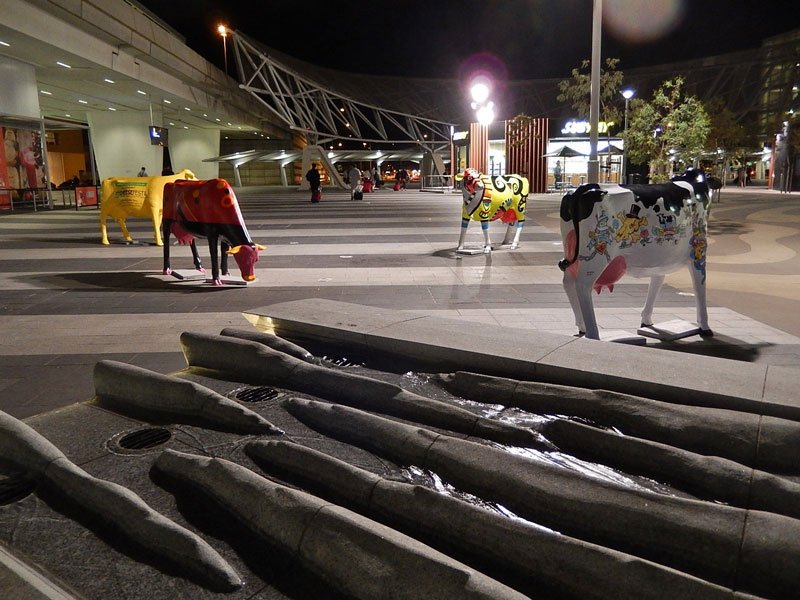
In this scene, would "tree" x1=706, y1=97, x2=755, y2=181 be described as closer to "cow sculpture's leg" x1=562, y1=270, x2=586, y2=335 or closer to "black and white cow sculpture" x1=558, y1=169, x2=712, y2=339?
"black and white cow sculpture" x1=558, y1=169, x2=712, y2=339

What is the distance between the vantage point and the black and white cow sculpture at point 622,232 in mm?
4938

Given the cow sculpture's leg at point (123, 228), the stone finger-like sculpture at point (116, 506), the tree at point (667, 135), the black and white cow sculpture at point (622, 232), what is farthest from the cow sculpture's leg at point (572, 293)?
the tree at point (667, 135)

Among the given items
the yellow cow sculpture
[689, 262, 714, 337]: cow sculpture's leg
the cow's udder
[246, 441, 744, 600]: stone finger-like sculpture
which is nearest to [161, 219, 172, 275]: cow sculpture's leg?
the yellow cow sculpture

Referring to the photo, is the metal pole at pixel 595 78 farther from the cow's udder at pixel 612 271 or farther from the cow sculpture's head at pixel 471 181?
the cow's udder at pixel 612 271

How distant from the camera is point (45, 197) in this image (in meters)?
27.9

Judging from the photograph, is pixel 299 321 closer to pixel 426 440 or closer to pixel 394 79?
pixel 426 440

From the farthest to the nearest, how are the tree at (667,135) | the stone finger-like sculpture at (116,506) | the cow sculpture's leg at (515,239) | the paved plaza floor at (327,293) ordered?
the tree at (667,135), the cow sculpture's leg at (515,239), the paved plaza floor at (327,293), the stone finger-like sculpture at (116,506)

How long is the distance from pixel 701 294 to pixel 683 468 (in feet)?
11.9

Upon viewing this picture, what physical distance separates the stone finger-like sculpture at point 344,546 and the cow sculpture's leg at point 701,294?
4482 mm

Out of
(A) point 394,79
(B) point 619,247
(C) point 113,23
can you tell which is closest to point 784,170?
(C) point 113,23

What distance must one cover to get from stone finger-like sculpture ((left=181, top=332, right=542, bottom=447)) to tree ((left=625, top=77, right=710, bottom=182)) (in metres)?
17.1

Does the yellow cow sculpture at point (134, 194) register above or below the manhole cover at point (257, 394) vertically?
above

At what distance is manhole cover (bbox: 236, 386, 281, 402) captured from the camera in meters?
3.72

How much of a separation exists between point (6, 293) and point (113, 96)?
23968 mm
